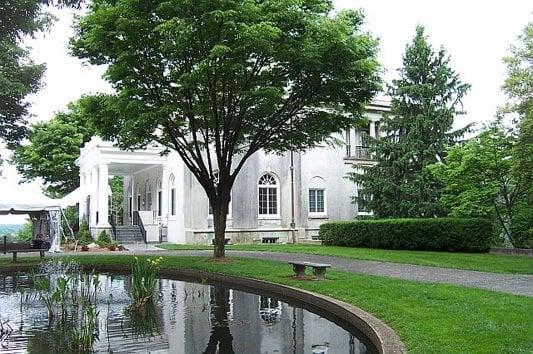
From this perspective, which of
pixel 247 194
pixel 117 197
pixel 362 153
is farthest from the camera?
pixel 117 197

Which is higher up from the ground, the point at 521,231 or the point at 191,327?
the point at 521,231

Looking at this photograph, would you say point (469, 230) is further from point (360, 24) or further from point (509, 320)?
point (509, 320)

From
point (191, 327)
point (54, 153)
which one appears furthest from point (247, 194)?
point (191, 327)

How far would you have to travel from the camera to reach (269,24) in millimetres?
14438

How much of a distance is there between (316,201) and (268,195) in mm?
3353

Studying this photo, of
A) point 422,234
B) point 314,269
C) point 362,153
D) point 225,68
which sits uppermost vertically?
point 362,153

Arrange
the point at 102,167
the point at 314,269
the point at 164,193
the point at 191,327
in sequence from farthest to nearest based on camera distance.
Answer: the point at 164,193 → the point at 102,167 → the point at 314,269 → the point at 191,327

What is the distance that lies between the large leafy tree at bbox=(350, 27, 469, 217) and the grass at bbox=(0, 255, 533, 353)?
14963 mm

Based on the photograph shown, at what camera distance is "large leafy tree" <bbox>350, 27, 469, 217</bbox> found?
28.2 m

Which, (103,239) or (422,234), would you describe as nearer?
(422,234)

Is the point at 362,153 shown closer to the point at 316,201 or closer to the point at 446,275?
the point at 316,201

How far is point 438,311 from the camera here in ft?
28.4

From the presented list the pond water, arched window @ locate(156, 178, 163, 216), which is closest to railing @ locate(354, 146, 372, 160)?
arched window @ locate(156, 178, 163, 216)

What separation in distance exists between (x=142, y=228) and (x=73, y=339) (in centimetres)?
2420
